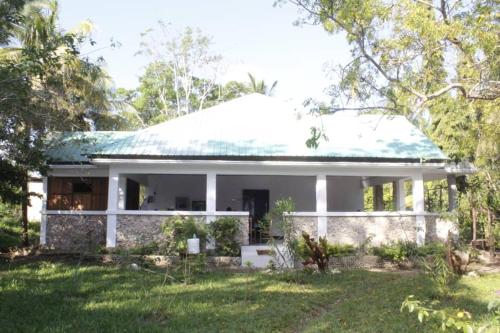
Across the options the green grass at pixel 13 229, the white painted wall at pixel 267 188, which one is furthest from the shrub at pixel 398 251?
the green grass at pixel 13 229

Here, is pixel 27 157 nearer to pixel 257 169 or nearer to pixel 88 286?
pixel 88 286

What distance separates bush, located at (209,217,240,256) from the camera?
15.0 meters

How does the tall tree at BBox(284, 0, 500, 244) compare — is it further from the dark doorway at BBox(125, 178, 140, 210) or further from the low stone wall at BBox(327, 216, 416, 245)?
the dark doorway at BBox(125, 178, 140, 210)

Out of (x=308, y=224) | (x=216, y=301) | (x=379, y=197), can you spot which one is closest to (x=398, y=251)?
(x=308, y=224)

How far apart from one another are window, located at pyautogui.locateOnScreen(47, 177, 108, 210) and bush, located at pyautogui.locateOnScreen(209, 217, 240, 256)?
4707 mm

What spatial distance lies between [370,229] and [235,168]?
4.82 m

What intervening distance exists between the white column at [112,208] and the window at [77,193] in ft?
5.76

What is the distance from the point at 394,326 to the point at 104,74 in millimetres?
20417

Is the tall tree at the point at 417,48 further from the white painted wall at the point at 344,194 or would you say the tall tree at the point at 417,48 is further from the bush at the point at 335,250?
the white painted wall at the point at 344,194

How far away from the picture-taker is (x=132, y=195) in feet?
65.7

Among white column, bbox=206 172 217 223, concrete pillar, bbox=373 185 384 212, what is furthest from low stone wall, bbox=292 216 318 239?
concrete pillar, bbox=373 185 384 212

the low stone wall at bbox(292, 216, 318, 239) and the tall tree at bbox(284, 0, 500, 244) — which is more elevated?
the tall tree at bbox(284, 0, 500, 244)

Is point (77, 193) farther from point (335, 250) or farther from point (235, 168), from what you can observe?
point (335, 250)

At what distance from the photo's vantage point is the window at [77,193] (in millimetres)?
17500
